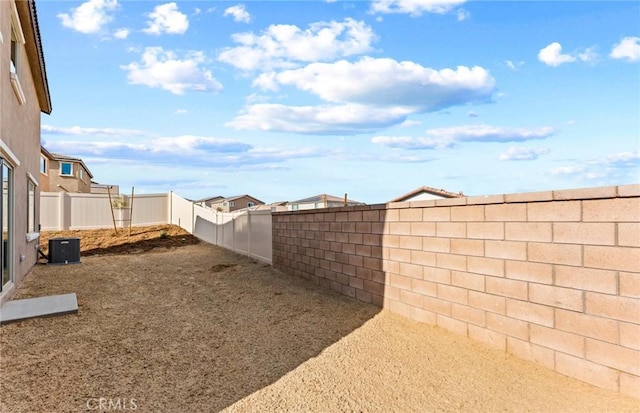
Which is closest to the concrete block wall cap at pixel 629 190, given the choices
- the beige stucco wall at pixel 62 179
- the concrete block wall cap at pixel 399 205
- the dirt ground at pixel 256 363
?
the dirt ground at pixel 256 363

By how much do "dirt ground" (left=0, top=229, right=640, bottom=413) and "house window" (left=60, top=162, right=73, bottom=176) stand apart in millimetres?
27171

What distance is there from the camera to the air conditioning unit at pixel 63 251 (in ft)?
37.8

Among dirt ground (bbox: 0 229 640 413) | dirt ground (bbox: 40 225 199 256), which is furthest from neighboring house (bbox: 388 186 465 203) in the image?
dirt ground (bbox: 0 229 640 413)

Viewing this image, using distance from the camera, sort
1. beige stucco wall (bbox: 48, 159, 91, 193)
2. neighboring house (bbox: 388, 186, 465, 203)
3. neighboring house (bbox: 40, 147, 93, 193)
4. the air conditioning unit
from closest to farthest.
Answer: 1. the air conditioning unit
2. neighboring house (bbox: 388, 186, 465, 203)
3. neighboring house (bbox: 40, 147, 93, 193)
4. beige stucco wall (bbox: 48, 159, 91, 193)

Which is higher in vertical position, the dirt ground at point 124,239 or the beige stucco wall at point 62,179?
the beige stucco wall at point 62,179

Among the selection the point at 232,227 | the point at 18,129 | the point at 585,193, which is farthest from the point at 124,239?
the point at 585,193

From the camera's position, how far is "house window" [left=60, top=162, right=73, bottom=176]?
29719mm

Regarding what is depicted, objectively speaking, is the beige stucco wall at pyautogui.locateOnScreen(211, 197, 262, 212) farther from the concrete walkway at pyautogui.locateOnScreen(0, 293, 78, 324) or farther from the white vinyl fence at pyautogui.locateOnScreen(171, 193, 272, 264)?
the concrete walkway at pyautogui.locateOnScreen(0, 293, 78, 324)

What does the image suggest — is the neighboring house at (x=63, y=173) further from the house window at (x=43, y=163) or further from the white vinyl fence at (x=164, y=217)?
the white vinyl fence at (x=164, y=217)

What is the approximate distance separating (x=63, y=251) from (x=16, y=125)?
17.5ft

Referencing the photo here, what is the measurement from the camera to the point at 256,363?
471 cm

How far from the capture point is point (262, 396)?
388 centimetres

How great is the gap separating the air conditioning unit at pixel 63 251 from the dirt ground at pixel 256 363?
4408 mm

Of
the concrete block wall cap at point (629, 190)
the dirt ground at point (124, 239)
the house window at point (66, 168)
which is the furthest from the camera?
the house window at point (66, 168)
